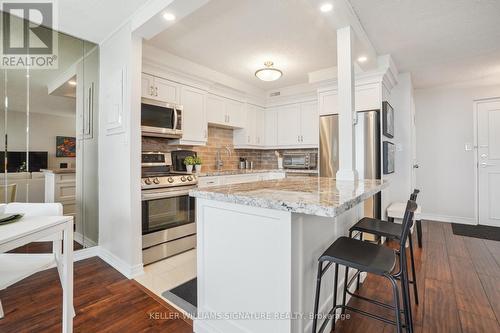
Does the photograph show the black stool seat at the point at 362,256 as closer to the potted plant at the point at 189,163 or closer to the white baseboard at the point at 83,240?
the potted plant at the point at 189,163

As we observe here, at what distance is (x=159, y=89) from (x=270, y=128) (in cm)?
236

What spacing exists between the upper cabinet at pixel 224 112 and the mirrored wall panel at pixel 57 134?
1.56 m

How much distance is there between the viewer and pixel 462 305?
6.35 ft

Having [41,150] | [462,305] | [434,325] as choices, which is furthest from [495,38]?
[41,150]

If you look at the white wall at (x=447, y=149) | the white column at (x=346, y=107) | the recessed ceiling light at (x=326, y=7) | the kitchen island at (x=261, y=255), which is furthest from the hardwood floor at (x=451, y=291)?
the recessed ceiling light at (x=326, y=7)

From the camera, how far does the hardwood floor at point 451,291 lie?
5.62ft

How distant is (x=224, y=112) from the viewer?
415 centimetres

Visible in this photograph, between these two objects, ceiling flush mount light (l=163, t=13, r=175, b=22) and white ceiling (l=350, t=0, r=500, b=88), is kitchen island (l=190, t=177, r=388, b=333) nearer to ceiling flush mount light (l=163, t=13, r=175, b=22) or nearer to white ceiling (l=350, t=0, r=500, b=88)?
ceiling flush mount light (l=163, t=13, r=175, b=22)

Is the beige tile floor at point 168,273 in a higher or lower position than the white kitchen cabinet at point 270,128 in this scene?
lower

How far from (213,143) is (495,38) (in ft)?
12.6

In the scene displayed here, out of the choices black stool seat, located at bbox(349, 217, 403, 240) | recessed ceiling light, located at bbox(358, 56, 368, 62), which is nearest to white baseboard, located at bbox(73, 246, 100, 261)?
black stool seat, located at bbox(349, 217, 403, 240)

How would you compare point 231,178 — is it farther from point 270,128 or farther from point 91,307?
point 91,307

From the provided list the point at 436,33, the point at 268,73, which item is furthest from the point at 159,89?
the point at 436,33

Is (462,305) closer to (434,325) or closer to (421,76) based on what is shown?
(434,325)
